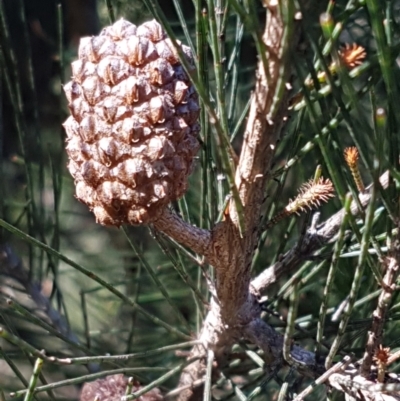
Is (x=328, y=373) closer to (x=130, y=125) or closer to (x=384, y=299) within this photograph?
(x=384, y=299)

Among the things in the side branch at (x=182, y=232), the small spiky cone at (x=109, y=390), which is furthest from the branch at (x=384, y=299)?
the small spiky cone at (x=109, y=390)

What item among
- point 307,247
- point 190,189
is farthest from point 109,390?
point 190,189

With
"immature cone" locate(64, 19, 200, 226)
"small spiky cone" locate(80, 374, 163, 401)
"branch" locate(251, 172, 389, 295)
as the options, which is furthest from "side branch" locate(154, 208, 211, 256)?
"small spiky cone" locate(80, 374, 163, 401)

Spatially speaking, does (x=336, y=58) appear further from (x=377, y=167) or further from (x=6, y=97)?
(x=6, y=97)

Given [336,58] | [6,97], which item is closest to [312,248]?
[336,58]

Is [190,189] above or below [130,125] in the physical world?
below

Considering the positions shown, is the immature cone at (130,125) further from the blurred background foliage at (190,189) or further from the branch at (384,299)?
the branch at (384,299)
